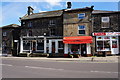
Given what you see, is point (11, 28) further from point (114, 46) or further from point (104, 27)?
point (114, 46)

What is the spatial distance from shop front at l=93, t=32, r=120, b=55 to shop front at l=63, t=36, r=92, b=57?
1527 millimetres

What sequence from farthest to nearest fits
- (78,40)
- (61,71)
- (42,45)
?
1. (42,45)
2. (78,40)
3. (61,71)

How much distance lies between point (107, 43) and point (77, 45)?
4.88 meters

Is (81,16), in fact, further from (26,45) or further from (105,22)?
(26,45)

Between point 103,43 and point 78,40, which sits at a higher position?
point 78,40

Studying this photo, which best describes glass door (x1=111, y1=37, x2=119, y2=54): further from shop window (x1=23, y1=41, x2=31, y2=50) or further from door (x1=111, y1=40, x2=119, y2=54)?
shop window (x1=23, y1=41, x2=31, y2=50)

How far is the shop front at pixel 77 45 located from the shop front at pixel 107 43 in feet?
5.01

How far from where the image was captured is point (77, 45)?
18016 mm

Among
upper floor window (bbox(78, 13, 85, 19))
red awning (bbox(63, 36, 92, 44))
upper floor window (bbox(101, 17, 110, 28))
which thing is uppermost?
upper floor window (bbox(78, 13, 85, 19))

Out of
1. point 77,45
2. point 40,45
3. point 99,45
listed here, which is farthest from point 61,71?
point 40,45

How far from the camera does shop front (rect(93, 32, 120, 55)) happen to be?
54.6 feet

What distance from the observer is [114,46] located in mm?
16734

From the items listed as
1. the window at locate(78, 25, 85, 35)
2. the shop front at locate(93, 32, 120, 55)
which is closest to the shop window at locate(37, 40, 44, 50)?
the window at locate(78, 25, 85, 35)

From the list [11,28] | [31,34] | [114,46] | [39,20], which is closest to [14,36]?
[11,28]
